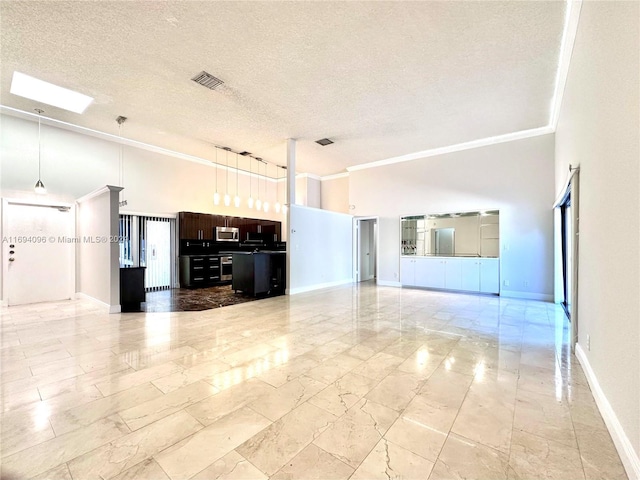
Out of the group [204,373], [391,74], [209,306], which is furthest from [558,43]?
[209,306]

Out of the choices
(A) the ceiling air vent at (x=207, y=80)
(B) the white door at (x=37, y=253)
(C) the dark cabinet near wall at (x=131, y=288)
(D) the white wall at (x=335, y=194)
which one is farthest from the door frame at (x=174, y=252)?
(D) the white wall at (x=335, y=194)

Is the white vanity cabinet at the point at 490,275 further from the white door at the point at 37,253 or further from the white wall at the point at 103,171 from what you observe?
the white door at the point at 37,253

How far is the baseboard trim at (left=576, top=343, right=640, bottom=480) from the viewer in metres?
1.42

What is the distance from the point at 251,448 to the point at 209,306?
4234 mm

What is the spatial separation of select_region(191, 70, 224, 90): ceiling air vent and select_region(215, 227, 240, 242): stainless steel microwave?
16.2 feet

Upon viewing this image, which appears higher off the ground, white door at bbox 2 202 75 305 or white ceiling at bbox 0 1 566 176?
white ceiling at bbox 0 1 566 176

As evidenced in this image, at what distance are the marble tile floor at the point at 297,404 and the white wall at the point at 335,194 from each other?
6.53 metres

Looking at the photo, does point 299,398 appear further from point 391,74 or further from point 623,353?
point 391,74

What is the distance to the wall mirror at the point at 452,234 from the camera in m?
6.73

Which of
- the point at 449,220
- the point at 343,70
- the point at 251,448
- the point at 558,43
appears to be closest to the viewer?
the point at 251,448

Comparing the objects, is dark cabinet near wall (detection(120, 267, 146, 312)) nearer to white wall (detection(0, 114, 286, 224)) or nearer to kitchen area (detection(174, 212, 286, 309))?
kitchen area (detection(174, 212, 286, 309))

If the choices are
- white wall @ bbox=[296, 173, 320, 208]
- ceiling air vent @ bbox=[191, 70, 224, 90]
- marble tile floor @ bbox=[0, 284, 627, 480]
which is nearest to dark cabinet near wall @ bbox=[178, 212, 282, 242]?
white wall @ bbox=[296, 173, 320, 208]

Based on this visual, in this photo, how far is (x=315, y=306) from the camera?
5.45 meters

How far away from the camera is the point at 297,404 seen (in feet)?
6.81
